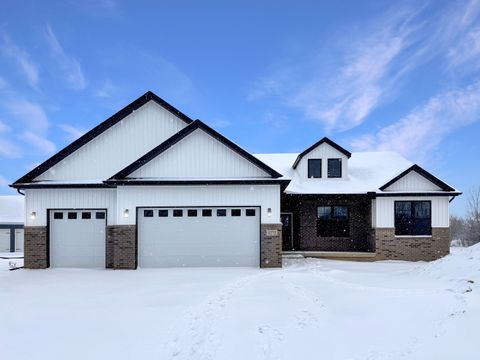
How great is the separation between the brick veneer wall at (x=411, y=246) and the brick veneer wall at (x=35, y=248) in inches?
606

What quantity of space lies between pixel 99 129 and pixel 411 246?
15993 millimetres

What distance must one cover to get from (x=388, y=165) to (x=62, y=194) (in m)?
17.8

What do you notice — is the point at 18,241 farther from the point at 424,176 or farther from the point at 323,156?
the point at 424,176

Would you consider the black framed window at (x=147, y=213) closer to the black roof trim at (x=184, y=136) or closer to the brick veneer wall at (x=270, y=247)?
the black roof trim at (x=184, y=136)

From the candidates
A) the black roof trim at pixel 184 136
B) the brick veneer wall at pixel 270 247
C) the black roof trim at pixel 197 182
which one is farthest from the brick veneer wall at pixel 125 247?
the brick veneer wall at pixel 270 247

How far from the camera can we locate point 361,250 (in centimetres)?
1948

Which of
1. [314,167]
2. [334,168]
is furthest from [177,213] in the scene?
[334,168]

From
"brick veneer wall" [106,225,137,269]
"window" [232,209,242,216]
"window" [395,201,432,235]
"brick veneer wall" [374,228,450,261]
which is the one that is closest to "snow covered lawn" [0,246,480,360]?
"brick veneer wall" [106,225,137,269]

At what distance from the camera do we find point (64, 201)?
14859mm

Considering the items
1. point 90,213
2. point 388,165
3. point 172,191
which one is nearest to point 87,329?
point 172,191

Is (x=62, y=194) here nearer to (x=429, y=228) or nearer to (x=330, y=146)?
(x=330, y=146)

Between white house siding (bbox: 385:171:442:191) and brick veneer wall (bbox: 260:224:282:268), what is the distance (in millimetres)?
7597

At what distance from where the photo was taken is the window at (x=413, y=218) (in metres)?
17.8

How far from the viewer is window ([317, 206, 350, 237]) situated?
65.4 ft
